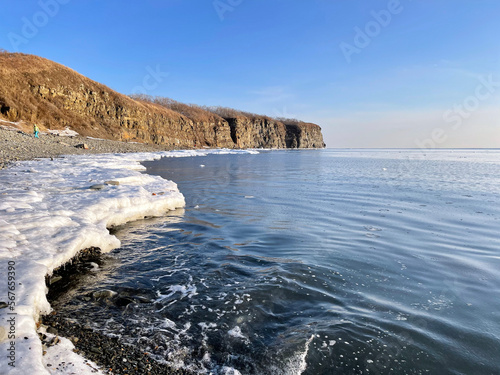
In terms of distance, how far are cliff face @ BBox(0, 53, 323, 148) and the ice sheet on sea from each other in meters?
46.2

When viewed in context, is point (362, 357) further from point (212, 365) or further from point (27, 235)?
point (27, 235)

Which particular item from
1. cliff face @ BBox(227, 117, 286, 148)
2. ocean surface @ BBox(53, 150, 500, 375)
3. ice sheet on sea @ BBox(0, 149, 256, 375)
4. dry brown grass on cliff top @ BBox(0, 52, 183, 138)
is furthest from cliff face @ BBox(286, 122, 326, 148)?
ocean surface @ BBox(53, 150, 500, 375)

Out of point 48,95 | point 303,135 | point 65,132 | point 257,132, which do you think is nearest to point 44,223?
point 65,132

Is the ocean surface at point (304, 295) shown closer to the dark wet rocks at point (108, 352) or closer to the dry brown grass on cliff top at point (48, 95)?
the dark wet rocks at point (108, 352)

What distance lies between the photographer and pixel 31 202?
781 cm

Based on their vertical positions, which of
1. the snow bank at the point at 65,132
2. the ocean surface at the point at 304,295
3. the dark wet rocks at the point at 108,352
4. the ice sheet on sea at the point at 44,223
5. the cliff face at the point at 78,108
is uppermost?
the cliff face at the point at 78,108

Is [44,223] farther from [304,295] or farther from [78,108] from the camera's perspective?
[78,108]

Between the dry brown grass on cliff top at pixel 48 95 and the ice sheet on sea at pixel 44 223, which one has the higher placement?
the dry brown grass on cliff top at pixel 48 95

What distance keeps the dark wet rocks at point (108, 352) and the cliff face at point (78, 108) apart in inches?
2136

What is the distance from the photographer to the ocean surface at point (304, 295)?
350 cm

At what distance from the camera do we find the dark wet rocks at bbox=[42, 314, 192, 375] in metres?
3.07

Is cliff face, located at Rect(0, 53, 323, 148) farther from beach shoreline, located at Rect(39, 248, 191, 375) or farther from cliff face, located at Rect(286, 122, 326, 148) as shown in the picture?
cliff face, located at Rect(286, 122, 326, 148)

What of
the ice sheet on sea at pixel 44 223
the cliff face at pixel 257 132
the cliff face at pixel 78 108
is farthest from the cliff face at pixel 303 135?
the ice sheet on sea at pixel 44 223

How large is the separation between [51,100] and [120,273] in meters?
64.0
